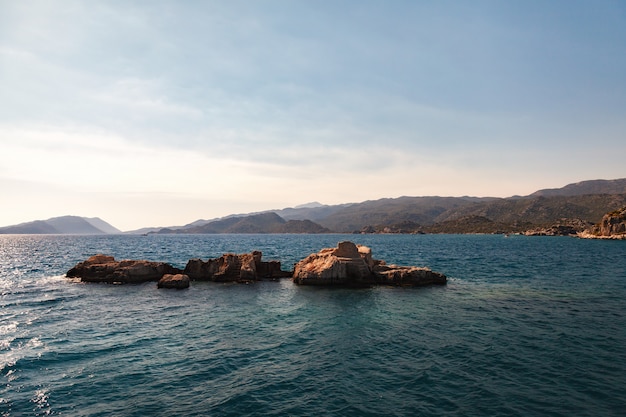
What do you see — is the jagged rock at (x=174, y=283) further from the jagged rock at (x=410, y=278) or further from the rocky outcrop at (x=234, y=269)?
the jagged rock at (x=410, y=278)

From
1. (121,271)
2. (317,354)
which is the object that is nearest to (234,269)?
(121,271)

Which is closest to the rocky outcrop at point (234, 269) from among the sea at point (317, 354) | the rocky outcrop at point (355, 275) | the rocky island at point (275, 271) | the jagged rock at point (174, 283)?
the rocky island at point (275, 271)

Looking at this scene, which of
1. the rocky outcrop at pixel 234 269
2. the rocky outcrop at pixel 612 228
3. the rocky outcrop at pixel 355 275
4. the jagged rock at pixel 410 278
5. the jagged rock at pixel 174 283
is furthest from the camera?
the rocky outcrop at pixel 612 228

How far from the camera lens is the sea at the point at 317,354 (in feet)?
50.4

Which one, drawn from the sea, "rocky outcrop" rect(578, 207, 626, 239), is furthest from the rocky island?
"rocky outcrop" rect(578, 207, 626, 239)

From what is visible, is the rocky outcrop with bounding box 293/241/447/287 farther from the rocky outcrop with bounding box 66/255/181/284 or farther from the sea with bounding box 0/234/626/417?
the rocky outcrop with bounding box 66/255/181/284

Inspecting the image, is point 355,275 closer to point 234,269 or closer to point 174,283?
point 234,269

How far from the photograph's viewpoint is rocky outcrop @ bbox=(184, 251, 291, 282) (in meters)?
49.6

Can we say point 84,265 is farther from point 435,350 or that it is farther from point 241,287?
point 435,350

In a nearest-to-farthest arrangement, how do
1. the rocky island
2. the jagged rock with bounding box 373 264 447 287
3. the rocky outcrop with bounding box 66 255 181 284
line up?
the jagged rock with bounding box 373 264 447 287 < the rocky island < the rocky outcrop with bounding box 66 255 181 284

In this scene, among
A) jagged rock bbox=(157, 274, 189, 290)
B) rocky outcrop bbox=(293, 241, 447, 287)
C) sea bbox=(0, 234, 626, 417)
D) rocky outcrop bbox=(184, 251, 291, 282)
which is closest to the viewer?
sea bbox=(0, 234, 626, 417)

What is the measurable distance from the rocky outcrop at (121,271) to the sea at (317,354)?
986cm

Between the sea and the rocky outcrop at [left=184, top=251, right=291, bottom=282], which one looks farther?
the rocky outcrop at [left=184, top=251, right=291, bottom=282]

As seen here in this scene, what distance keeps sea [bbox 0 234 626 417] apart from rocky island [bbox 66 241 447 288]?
6668 millimetres
